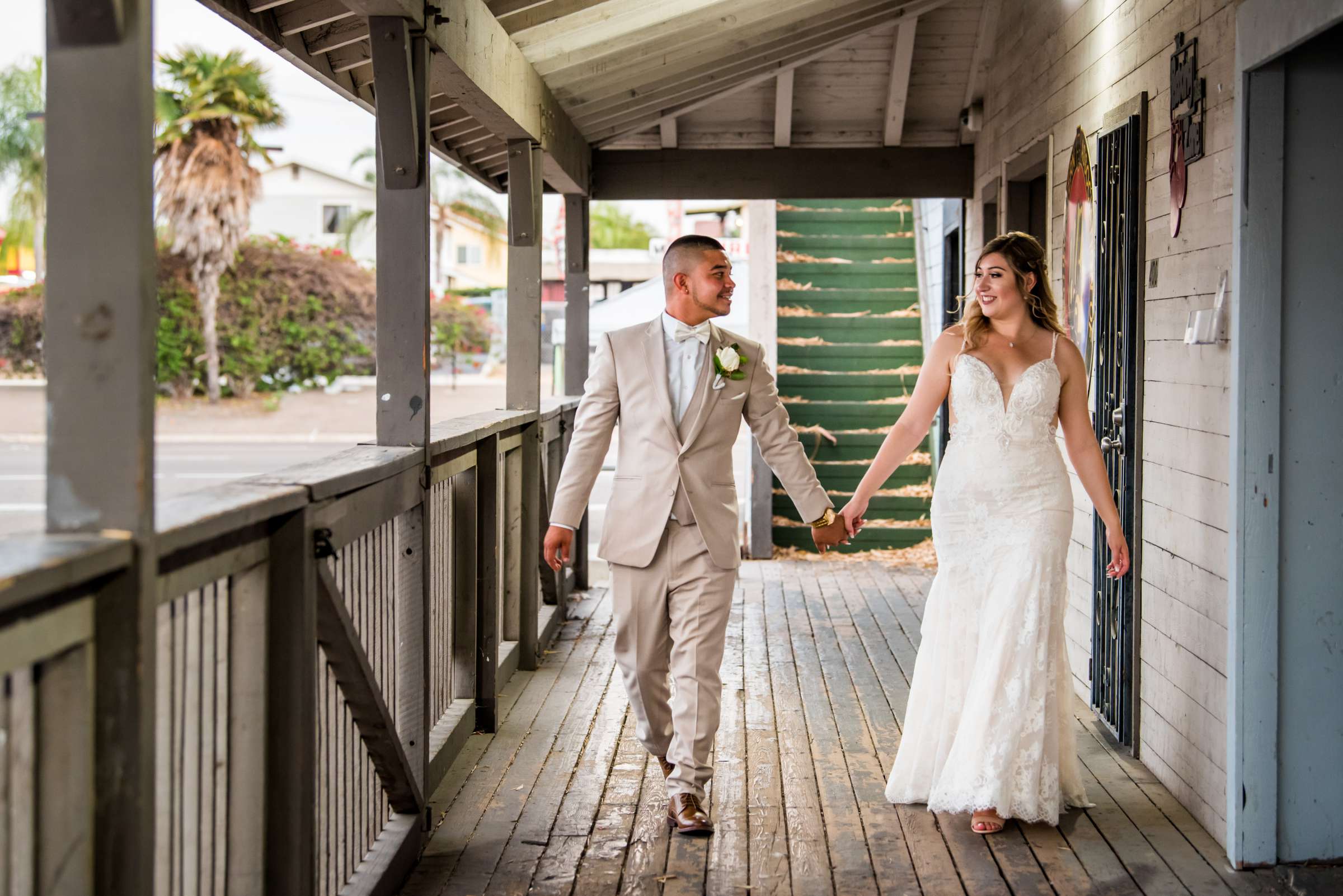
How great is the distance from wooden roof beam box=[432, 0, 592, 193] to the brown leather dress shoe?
88.6 inches

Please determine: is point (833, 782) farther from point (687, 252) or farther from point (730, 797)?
point (687, 252)

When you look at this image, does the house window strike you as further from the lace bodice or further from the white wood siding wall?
the lace bodice

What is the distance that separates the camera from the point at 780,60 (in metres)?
7.49

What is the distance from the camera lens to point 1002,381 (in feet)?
13.3

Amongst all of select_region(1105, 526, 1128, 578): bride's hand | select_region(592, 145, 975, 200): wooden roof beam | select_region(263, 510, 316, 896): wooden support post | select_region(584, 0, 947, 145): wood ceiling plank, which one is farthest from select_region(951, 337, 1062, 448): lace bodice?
select_region(592, 145, 975, 200): wooden roof beam

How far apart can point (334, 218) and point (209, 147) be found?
15553mm

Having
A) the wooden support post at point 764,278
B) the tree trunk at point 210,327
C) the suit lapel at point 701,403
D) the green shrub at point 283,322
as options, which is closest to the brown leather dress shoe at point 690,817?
the suit lapel at point 701,403

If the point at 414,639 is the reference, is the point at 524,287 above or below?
above

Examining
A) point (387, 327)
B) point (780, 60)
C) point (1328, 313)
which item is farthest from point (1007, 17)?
point (387, 327)

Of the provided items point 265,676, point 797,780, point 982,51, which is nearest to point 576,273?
point 982,51

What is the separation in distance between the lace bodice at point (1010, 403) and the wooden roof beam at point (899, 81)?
4.27 metres

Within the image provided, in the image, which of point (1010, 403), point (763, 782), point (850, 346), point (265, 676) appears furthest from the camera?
point (850, 346)

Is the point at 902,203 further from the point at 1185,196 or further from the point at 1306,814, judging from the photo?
the point at 1306,814

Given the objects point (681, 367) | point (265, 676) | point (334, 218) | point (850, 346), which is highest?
point (334, 218)
